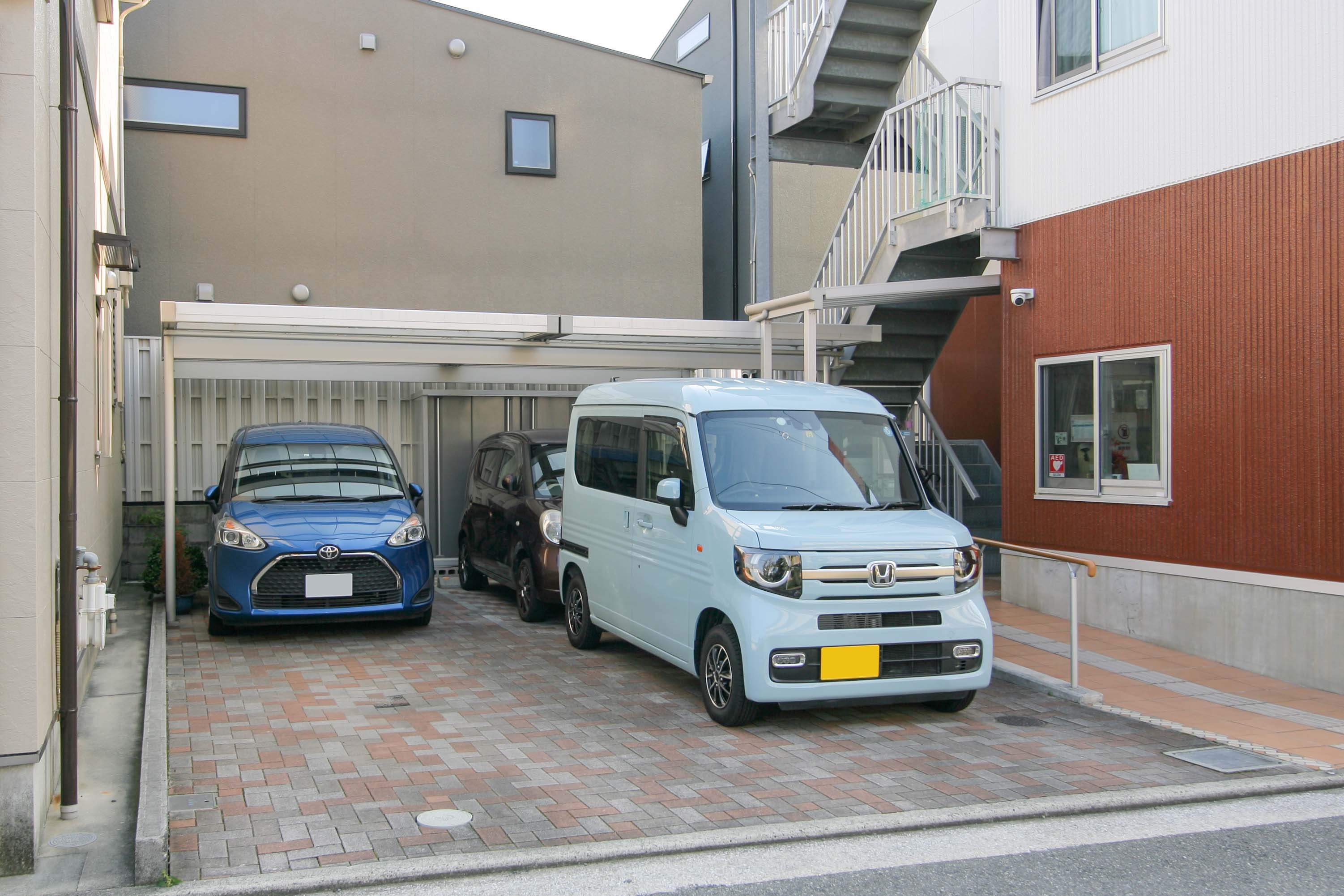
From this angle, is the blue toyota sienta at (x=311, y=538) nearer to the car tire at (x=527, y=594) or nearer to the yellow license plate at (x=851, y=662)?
the car tire at (x=527, y=594)

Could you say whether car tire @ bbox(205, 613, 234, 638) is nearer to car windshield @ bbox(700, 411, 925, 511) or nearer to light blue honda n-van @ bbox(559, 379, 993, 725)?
light blue honda n-van @ bbox(559, 379, 993, 725)

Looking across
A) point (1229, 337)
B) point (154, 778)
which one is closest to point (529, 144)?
point (1229, 337)

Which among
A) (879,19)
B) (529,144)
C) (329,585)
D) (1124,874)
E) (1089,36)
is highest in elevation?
(879,19)

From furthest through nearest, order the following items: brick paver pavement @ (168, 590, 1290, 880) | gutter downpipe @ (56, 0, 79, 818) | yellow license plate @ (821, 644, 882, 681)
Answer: yellow license plate @ (821, 644, 882, 681) < brick paver pavement @ (168, 590, 1290, 880) < gutter downpipe @ (56, 0, 79, 818)

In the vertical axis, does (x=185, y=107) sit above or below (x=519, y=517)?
above

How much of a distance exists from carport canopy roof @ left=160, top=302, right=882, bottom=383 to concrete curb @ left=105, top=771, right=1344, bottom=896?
5572 millimetres

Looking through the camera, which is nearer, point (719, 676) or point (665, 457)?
point (719, 676)

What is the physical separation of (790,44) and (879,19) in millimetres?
1507

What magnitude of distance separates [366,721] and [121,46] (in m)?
9.74

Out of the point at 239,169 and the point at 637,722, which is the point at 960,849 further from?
the point at 239,169

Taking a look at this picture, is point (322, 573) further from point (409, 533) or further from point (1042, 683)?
point (1042, 683)

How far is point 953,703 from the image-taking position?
699cm

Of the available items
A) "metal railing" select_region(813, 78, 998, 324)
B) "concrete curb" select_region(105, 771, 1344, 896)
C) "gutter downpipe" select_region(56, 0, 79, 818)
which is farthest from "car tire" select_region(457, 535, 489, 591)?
"concrete curb" select_region(105, 771, 1344, 896)

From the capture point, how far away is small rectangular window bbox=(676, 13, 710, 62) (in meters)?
18.5
